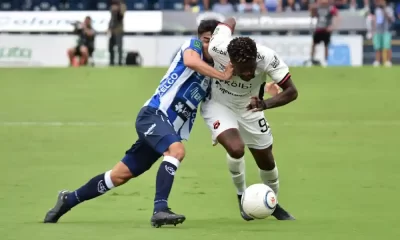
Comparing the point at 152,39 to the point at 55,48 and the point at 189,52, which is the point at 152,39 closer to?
the point at 55,48

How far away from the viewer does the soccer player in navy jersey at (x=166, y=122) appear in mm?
8961

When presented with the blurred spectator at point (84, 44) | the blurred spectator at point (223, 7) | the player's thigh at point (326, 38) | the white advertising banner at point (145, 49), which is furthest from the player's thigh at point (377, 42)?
the blurred spectator at point (84, 44)

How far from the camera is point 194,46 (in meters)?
9.30

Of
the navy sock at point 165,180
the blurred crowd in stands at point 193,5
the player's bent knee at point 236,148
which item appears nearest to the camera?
the navy sock at point 165,180

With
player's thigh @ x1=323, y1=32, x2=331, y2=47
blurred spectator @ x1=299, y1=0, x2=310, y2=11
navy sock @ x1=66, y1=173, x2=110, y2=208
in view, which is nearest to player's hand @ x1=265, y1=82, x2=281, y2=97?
navy sock @ x1=66, y1=173, x2=110, y2=208

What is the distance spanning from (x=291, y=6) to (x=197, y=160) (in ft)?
68.8

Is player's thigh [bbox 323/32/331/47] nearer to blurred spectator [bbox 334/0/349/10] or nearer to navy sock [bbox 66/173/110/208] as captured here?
blurred spectator [bbox 334/0/349/10]

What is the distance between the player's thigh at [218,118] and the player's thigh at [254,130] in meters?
0.10

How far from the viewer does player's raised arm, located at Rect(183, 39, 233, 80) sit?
9.07m

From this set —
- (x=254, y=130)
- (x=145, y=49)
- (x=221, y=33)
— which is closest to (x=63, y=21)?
(x=145, y=49)

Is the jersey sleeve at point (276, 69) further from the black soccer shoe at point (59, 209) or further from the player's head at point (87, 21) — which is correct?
the player's head at point (87, 21)

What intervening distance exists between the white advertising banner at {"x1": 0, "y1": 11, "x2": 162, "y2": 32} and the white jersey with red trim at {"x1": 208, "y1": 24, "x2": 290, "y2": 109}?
77.8ft

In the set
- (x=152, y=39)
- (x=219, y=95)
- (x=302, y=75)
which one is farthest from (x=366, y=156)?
(x=152, y=39)

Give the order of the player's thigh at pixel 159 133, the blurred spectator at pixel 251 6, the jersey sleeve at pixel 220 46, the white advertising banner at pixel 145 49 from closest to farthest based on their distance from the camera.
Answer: the player's thigh at pixel 159 133 < the jersey sleeve at pixel 220 46 < the white advertising banner at pixel 145 49 < the blurred spectator at pixel 251 6
